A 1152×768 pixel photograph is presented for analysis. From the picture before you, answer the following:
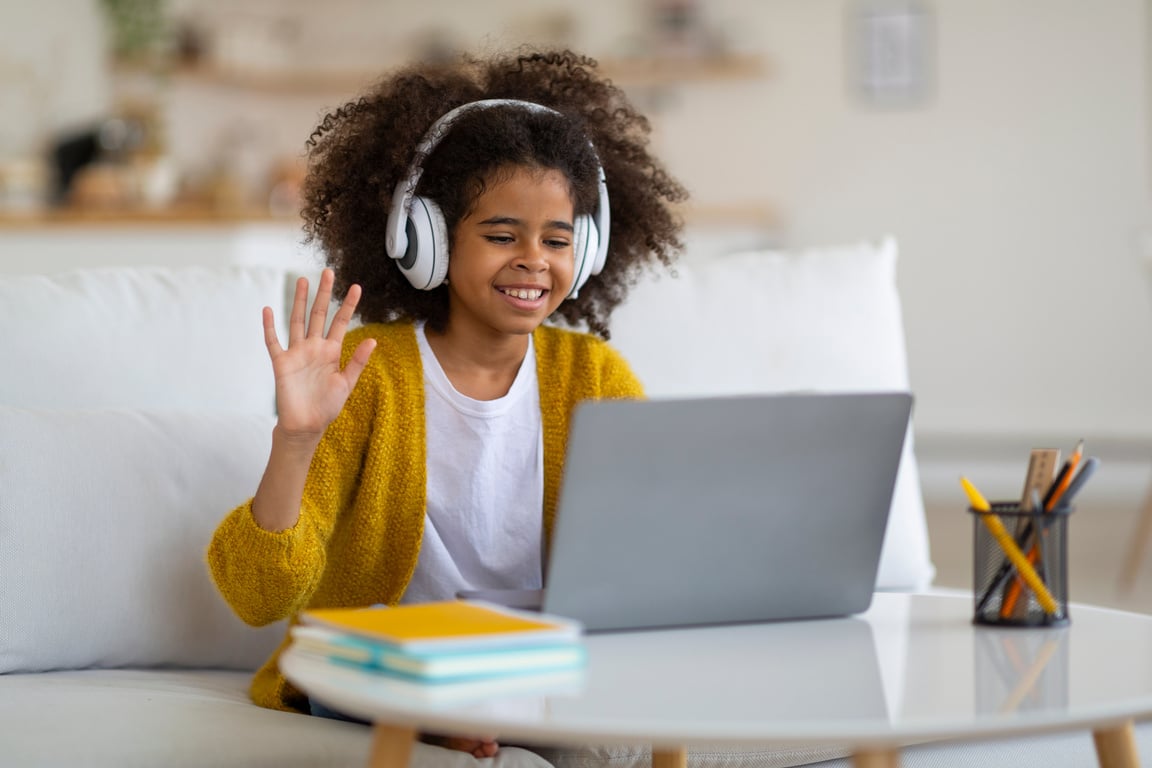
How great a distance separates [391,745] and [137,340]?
3.21 ft

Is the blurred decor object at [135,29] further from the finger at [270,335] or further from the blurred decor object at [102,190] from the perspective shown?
the finger at [270,335]

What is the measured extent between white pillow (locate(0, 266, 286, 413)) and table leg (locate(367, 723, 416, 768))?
91 centimetres

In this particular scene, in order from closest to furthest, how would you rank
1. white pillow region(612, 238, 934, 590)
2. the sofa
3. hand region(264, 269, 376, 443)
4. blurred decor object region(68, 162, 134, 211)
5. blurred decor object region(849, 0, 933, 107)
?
hand region(264, 269, 376, 443), the sofa, white pillow region(612, 238, 934, 590), blurred decor object region(68, 162, 134, 211), blurred decor object region(849, 0, 933, 107)

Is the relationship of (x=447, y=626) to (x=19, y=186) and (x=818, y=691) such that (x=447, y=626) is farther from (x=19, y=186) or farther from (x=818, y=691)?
(x=19, y=186)

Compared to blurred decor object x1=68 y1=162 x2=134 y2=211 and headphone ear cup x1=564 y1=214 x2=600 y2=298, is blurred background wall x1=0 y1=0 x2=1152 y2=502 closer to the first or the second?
blurred decor object x1=68 y1=162 x2=134 y2=211

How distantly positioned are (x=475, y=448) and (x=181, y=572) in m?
0.39

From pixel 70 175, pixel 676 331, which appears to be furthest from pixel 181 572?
pixel 70 175

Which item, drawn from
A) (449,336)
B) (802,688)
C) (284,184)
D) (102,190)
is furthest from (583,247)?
(284,184)

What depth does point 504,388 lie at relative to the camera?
5.28 ft

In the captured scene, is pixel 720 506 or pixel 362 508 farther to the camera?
pixel 362 508

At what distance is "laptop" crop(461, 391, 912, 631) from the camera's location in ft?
3.59

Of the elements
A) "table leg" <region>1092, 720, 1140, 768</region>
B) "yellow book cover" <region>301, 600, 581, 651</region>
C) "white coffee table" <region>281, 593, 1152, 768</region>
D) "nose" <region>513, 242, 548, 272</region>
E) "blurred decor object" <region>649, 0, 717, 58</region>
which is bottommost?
"table leg" <region>1092, 720, 1140, 768</region>

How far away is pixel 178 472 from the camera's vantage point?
170 cm

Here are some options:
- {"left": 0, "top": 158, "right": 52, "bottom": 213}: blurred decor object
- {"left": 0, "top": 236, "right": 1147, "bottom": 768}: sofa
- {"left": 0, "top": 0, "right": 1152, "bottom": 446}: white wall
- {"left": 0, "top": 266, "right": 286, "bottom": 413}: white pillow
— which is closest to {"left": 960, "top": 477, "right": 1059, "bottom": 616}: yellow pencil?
{"left": 0, "top": 236, "right": 1147, "bottom": 768}: sofa
